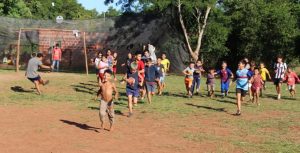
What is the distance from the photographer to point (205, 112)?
49.1ft

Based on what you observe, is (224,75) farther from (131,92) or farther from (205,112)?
(131,92)

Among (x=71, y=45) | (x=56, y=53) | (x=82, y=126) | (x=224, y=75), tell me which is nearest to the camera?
(x=82, y=126)

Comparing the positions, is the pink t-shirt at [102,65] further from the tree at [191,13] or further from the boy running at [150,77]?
the tree at [191,13]

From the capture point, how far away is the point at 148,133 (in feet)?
37.1

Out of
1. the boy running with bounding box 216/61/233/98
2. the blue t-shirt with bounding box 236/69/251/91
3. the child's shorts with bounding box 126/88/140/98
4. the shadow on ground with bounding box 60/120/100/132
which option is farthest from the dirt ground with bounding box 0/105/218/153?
the boy running with bounding box 216/61/233/98

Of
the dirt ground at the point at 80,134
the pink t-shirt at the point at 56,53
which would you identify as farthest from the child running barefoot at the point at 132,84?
the pink t-shirt at the point at 56,53

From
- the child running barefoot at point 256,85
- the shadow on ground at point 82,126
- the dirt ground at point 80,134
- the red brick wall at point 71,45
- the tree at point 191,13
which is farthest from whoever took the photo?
the red brick wall at point 71,45

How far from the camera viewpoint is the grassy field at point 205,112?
10625mm

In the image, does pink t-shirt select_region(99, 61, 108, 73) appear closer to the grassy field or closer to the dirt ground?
the grassy field

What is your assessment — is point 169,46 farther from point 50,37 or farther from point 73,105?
point 73,105

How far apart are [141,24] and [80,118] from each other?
70.1ft

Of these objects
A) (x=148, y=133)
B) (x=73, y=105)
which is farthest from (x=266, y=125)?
(x=73, y=105)

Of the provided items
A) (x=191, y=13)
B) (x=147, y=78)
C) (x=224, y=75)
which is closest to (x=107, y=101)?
(x=147, y=78)

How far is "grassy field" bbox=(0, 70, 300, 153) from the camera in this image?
10625 millimetres
